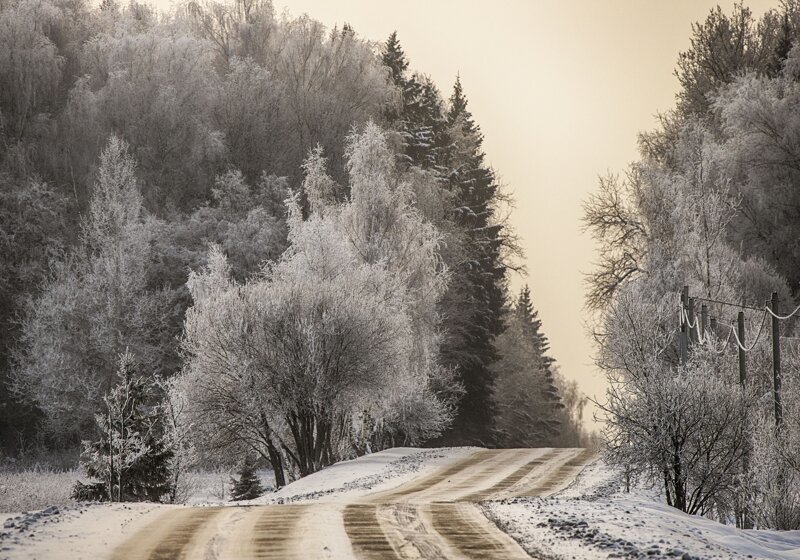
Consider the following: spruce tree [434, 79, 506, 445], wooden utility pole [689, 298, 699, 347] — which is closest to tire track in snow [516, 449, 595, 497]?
wooden utility pole [689, 298, 699, 347]

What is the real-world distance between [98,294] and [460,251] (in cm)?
1967

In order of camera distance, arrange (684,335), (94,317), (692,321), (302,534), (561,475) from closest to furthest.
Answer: (302,534)
(684,335)
(692,321)
(561,475)
(94,317)

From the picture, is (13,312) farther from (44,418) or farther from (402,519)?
(402,519)

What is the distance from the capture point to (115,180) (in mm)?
52844

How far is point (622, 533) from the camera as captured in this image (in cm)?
1578

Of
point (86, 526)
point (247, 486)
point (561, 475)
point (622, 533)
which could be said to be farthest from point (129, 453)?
point (622, 533)

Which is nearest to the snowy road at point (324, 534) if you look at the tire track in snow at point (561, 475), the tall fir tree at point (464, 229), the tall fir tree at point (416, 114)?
the tire track in snow at point (561, 475)

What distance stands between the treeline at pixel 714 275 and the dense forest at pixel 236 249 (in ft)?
28.8

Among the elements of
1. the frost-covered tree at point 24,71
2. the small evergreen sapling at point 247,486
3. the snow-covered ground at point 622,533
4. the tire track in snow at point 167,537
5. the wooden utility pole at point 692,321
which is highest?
the frost-covered tree at point 24,71

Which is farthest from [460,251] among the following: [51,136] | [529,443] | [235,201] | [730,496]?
[730,496]

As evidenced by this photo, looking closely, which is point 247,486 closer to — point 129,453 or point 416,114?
point 129,453

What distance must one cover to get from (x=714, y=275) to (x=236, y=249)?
23.9 meters

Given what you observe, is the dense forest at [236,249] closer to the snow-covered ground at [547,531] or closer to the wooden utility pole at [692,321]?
the wooden utility pole at [692,321]

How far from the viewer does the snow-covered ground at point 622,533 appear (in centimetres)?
1448
